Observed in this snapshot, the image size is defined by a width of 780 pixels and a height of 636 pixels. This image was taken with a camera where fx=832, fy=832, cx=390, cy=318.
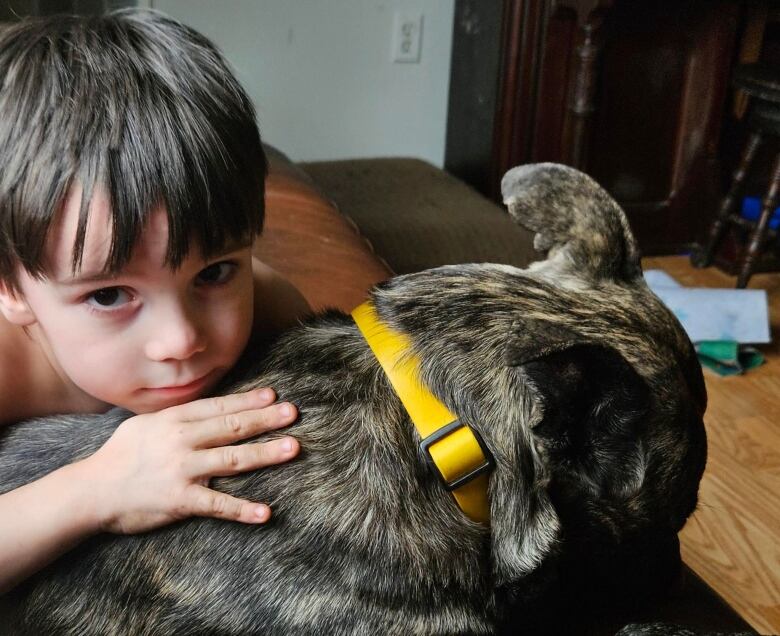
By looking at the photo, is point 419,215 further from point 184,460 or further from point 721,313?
point 184,460

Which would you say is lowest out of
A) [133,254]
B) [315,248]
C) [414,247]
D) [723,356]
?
[723,356]

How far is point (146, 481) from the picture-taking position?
1.01 meters

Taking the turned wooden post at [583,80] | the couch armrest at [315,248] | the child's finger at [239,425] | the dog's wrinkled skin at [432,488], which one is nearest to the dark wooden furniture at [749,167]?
the turned wooden post at [583,80]

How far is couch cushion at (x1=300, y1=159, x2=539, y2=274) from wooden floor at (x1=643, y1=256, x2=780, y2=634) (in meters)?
0.83

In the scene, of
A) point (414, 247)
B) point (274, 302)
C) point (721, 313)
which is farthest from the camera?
point (721, 313)

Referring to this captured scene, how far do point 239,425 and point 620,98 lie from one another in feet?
10.1

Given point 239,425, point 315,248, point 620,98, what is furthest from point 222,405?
point 620,98

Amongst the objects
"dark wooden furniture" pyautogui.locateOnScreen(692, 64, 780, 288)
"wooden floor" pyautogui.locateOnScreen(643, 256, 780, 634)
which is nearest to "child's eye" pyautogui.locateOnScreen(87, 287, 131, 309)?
"wooden floor" pyautogui.locateOnScreen(643, 256, 780, 634)

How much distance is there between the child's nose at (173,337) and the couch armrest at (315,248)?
57 cm

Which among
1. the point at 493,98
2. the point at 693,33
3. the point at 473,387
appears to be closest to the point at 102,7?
the point at 493,98

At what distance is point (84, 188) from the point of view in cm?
93

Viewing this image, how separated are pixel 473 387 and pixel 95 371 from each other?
480mm

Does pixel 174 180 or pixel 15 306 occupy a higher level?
pixel 174 180

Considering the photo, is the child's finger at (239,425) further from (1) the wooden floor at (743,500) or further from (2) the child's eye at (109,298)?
(1) the wooden floor at (743,500)
